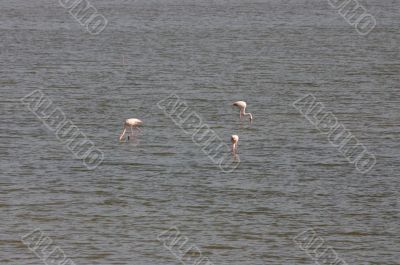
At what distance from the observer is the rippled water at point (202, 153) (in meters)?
28.4

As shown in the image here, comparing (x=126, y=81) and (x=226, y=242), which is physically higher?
(x=126, y=81)

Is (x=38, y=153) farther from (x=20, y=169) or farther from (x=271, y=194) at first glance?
(x=271, y=194)

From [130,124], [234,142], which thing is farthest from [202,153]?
[130,124]

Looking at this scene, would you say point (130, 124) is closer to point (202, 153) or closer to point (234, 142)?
point (202, 153)

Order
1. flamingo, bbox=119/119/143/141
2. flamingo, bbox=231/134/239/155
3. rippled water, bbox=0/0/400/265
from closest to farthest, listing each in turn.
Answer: rippled water, bbox=0/0/400/265, flamingo, bbox=231/134/239/155, flamingo, bbox=119/119/143/141

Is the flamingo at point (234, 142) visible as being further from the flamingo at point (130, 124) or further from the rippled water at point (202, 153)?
the flamingo at point (130, 124)

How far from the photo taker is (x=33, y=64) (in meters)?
59.8

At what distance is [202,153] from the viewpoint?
37625mm

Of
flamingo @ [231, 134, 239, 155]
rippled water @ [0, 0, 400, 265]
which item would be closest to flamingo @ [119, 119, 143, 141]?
rippled water @ [0, 0, 400, 265]

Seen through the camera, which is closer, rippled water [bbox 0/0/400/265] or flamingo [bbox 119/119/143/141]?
rippled water [bbox 0/0/400/265]

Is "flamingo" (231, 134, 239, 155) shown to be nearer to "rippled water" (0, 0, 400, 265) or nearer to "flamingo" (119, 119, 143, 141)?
"rippled water" (0, 0, 400, 265)

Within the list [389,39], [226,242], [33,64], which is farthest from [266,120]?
[389,39]

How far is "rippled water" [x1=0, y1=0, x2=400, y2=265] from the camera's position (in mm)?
28422

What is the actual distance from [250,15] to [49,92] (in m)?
43.2
